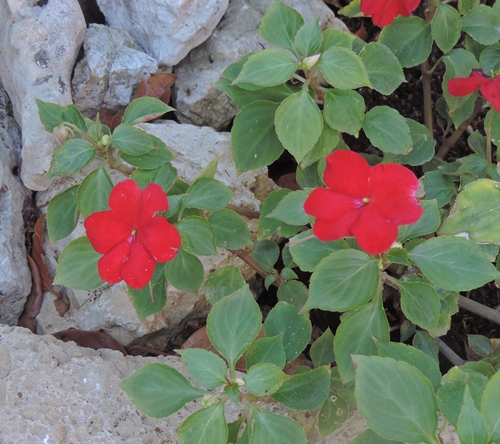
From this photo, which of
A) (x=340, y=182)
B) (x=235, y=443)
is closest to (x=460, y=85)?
(x=340, y=182)

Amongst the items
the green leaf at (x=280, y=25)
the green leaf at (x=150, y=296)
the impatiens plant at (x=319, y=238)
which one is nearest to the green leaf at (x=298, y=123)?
the impatiens plant at (x=319, y=238)

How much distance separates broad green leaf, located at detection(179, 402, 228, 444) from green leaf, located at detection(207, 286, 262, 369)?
0.16 m

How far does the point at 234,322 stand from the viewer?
4.56 ft

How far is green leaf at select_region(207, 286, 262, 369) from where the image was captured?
138cm

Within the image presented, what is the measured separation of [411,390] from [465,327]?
1.36 m

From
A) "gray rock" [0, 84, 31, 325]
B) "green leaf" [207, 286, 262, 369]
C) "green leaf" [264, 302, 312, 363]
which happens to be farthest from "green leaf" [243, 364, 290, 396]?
"gray rock" [0, 84, 31, 325]

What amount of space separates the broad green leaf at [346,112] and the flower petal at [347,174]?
1.77 ft

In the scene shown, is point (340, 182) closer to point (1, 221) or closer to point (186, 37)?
point (186, 37)

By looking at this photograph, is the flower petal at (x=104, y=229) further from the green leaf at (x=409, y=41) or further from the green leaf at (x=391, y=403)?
the green leaf at (x=409, y=41)

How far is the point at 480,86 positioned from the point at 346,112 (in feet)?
1.49

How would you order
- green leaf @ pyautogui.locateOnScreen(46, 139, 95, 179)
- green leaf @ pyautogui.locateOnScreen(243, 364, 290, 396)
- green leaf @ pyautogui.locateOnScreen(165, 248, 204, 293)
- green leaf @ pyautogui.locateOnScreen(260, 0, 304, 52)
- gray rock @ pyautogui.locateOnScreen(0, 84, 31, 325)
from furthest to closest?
gray rock @ pyautogui.locateOnScreen(0, 84, 31, 325) → green leaf @ pyautogui.locateOnScreen(260, 0, 304, 52) → green leaf @ pyautogui.locateOnScreen(165, 248, 204, 293) → green leaf @ pyautogui.locateOnScreen(46, 139, 95, 179) → green leaf @ pyautogui.locateOnScreen(243, 364, 290, 396)

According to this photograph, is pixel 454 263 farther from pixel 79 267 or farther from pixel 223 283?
pixel 79 267

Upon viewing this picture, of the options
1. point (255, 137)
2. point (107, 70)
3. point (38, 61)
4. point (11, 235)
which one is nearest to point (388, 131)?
point (255, 137)

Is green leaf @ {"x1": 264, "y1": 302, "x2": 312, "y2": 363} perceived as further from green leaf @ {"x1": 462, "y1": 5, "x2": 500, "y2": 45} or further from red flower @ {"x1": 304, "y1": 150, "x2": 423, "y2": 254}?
green leaf @ {"x1": 462, "y1": 5, "x2": 500, "y2": 45}
